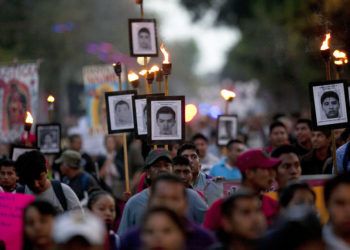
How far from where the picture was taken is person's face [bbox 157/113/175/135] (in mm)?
13305

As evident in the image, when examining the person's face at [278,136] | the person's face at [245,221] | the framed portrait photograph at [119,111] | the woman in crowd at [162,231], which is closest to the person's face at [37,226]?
the woman in crowd at [162,231]

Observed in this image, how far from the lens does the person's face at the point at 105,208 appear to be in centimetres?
1044

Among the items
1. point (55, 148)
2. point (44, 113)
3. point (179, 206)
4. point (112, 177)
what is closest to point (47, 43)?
point (44, 113)

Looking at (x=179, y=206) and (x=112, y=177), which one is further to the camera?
(x=112, y=177)

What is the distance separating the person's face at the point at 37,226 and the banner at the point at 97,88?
16998mm

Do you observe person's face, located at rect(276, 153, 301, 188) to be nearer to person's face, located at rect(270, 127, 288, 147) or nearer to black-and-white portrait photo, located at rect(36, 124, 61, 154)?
person's face, located at rect(270, 127, 288, 147)

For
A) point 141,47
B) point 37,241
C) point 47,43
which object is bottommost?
point 37,241

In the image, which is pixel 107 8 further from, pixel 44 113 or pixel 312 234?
pixel 312 234

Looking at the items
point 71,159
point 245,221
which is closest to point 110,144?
point 71,159

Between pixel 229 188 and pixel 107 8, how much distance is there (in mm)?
45634

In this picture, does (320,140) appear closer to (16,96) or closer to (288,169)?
(288,169)

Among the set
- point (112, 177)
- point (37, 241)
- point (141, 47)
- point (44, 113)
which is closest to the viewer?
point (37, 241)

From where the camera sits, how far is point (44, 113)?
52844 mm

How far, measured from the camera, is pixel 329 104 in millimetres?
12930
